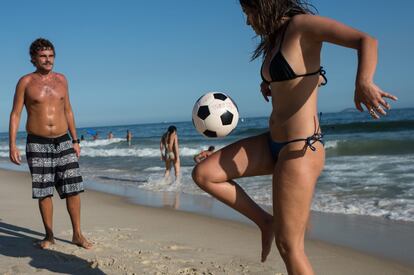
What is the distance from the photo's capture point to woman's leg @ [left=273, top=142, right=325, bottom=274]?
2.68m

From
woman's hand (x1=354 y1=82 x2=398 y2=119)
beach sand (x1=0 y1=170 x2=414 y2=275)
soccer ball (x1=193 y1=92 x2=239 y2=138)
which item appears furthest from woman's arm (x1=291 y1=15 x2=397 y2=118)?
beach sand (x1=0 y1=170 x2=414 y2=275)

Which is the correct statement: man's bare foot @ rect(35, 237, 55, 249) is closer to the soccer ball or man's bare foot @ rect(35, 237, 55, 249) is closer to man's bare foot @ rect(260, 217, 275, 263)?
the soccer ball

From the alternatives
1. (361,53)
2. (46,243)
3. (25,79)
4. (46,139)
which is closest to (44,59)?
(25,79)

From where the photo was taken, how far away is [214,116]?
13.5 feet

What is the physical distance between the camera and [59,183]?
515 centimetres

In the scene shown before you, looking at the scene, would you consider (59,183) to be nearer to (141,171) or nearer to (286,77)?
(286,77)

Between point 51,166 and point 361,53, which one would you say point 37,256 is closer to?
point 51,166

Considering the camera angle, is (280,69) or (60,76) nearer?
(280,69)

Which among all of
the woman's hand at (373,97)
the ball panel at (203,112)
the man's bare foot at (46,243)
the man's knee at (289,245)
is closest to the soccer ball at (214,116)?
the ball panel at (203,112)

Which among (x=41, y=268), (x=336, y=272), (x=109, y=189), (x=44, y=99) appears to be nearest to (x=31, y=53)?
(x=44, y=99)

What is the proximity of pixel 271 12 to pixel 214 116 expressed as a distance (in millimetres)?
1508

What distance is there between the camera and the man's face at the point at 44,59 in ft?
16.5

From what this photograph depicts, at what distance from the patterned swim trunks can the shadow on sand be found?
59 cm

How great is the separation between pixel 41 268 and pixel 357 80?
3324mm
